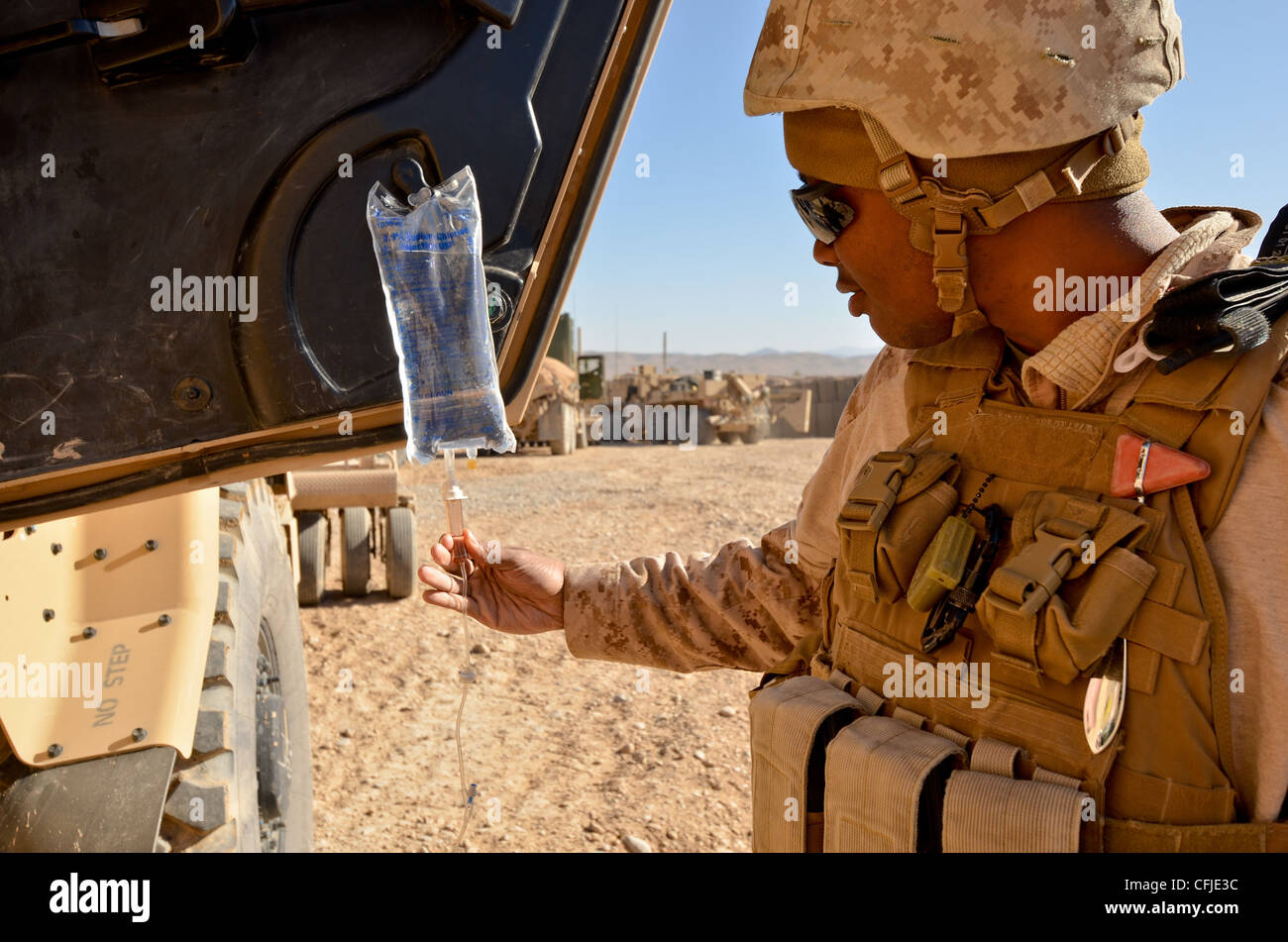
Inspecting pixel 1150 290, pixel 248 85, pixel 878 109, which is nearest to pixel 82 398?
pixel 248 85

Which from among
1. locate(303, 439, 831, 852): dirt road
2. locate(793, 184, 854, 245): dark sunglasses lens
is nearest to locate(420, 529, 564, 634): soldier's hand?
locate(303, 439, 831, 852): dirt road

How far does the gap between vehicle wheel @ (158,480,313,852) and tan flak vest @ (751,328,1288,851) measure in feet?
3.82

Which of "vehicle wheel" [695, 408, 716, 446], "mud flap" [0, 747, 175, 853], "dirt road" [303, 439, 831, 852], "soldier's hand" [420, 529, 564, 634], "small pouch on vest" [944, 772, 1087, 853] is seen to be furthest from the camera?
"vehicle wheel" [695, 408, 716, 446]

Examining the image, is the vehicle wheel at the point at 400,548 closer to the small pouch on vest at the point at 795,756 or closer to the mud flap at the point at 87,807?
the mud flap at the point at 87,807

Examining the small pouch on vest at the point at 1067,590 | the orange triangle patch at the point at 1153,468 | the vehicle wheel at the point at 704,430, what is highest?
the orange triangle patch at the point at 1153,468

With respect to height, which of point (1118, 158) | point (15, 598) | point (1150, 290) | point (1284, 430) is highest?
point (1118, 158)

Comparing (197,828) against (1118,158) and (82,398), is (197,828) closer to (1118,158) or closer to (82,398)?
(82,398)

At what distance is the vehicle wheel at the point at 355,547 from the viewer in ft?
22.8

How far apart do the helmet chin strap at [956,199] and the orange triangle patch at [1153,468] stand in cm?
35

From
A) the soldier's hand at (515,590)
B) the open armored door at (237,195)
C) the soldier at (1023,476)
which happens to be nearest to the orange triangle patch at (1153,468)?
the soldier at (1023,476)

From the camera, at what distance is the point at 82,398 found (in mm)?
1227

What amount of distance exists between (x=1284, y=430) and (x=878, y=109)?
72 centimetres

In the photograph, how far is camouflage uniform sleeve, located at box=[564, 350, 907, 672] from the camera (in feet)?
6.33

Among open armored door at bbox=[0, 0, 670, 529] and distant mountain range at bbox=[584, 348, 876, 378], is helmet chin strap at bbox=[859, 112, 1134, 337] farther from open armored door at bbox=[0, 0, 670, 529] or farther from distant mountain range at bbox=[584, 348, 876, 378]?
distant mountain range at bbox=[584, 348, 876, 378]
